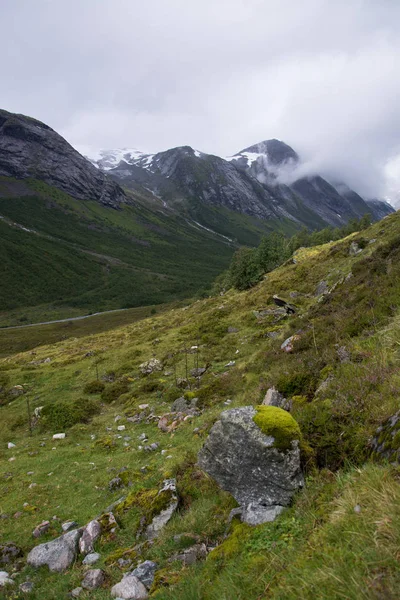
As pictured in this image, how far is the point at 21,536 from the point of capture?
880 cm

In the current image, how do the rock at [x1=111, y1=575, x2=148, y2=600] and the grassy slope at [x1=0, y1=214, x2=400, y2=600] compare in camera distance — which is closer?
the grassy slope at [x1=0, y1=214, x2=400, y2=600]

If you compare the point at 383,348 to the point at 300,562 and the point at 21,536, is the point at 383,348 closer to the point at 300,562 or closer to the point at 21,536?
the point at 300,562

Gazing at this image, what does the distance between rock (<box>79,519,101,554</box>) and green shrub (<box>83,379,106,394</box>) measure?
16.1 m

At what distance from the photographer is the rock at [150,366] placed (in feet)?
79.0

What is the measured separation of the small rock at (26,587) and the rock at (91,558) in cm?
100

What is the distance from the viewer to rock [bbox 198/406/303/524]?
209 inches

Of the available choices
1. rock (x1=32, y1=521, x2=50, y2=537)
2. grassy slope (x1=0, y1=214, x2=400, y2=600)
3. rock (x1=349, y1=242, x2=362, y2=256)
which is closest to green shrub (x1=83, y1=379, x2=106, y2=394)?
grassy slope (x1=0, y1=214, x2=400, y2=600)

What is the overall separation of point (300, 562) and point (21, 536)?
8.72 meters

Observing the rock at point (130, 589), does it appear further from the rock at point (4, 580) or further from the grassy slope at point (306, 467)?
the rock at point (4, 580)

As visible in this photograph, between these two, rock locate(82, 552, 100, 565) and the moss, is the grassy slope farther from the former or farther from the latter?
the moss

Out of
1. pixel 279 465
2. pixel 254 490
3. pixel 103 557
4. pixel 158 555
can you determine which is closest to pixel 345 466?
pixel 279 465

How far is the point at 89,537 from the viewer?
7.33 metres

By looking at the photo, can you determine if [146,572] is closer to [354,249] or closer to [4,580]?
[4,580]

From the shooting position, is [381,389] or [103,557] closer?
[381,389]
